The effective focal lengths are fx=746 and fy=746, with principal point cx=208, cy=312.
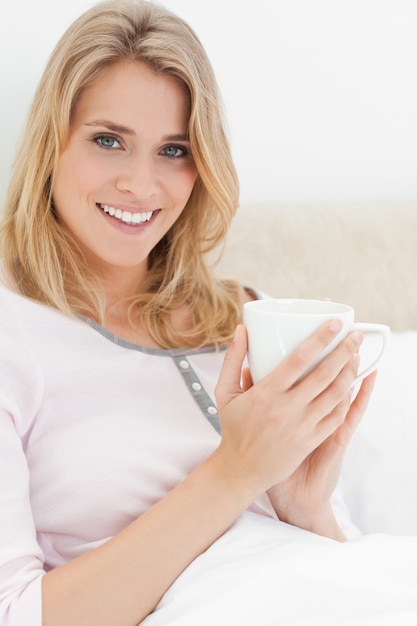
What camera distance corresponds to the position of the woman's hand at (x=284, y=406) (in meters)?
0.75

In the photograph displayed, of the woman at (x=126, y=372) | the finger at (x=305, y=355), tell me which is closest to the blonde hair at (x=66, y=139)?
the woman at (x=126, y=372)

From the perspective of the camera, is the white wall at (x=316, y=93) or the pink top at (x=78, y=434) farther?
the white wall at (x=316, y=93)

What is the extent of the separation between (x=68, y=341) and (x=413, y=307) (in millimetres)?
825

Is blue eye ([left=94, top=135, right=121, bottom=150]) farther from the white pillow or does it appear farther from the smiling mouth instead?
the white pillow

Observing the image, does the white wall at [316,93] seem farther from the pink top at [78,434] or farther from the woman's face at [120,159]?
the pink top at [78,434]

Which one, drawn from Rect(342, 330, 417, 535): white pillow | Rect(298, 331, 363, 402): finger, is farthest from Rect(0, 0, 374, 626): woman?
Rect(342, 330, 417, 535): white pillow

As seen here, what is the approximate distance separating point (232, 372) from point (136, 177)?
33 centimetres

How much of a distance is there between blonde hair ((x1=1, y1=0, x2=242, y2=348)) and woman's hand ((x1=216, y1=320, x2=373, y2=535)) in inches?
12.2

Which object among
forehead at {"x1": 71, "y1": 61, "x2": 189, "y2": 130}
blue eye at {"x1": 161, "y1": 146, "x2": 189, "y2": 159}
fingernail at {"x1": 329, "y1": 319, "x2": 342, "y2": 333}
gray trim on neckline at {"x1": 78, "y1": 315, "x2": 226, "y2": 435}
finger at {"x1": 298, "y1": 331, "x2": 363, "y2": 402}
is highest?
forehead at {"x1": 71, "y1": 61, "x2": 189, "y2": 130}

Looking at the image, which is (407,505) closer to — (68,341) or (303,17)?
(68,341)

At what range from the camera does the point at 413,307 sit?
1544 mm

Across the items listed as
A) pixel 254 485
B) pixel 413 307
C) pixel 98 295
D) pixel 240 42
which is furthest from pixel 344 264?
pixel 254 485

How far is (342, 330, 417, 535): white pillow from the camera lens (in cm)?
116

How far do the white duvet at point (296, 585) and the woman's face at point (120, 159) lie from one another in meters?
0.46
